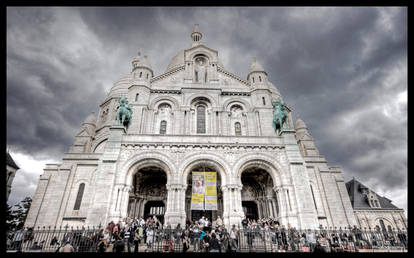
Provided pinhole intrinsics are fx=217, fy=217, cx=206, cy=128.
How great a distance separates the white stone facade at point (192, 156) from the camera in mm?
15320

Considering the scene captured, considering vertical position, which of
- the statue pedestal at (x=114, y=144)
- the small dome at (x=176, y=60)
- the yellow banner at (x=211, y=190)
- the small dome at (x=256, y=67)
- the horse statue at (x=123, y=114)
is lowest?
the yellow banner at (x=211, y=190)

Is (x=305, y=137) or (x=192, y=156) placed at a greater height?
(x=305, y=137)

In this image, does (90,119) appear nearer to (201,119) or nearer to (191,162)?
(201,119)

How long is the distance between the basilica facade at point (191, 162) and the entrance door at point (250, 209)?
0.09 meters

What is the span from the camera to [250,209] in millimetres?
20156

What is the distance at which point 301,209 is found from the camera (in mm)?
15078

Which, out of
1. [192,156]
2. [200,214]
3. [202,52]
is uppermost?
[202,52]

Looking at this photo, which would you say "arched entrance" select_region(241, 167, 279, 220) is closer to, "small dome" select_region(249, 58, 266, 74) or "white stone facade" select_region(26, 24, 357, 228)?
"white stone facade" select_region(26, 24, 357, 228)

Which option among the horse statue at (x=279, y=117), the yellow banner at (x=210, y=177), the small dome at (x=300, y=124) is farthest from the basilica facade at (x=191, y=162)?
the small dome at (x=300, y=124)

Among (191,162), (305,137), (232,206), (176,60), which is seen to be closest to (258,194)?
(232,206)

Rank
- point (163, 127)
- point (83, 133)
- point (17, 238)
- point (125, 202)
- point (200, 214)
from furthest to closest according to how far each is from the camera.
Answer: point (83, 133)
point (163, 127)
point (200, 214)
point (125, 202)
point (17, 238)

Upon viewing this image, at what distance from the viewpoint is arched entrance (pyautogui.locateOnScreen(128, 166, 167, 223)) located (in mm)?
18578

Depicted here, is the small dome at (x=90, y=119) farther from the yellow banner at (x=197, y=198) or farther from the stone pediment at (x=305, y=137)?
the stone pediment at (x=305, y=137)

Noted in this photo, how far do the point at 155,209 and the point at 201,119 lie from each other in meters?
9.95
